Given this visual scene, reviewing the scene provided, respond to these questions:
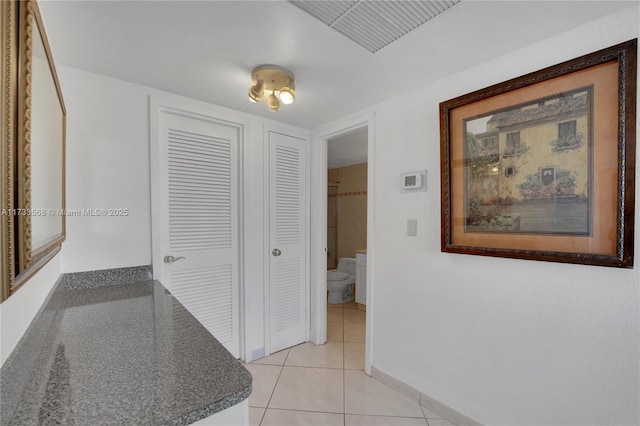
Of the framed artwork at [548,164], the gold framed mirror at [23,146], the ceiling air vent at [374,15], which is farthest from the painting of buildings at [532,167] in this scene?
the gold framed mirror at [23,146]

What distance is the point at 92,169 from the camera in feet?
5.53

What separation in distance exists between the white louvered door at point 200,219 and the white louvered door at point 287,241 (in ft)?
1.05

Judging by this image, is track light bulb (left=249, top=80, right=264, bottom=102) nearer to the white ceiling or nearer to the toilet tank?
the white ceiling

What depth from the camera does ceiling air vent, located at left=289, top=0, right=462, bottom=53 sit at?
1.15 metres

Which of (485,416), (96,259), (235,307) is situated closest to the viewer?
(485,416)

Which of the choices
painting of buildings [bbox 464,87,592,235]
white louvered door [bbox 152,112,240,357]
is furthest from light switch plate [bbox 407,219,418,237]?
white louvered door [bbox 152,112,240,357]

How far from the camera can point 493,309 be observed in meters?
1.54

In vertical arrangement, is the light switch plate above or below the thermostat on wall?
below

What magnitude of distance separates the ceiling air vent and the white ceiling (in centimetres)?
4

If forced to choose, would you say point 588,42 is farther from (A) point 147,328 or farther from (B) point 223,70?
(A) point 147,328

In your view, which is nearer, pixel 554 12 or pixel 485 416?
pixel 554 12

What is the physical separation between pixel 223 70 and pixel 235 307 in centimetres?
173

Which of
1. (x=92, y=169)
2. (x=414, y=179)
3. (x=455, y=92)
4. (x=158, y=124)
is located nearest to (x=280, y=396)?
(x=414, y=179)

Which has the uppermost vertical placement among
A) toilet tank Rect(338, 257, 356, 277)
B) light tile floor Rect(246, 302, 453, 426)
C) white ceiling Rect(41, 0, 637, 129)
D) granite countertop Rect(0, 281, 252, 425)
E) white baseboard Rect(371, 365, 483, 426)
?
white ceiling Rect(41, 0, 637, 129)
